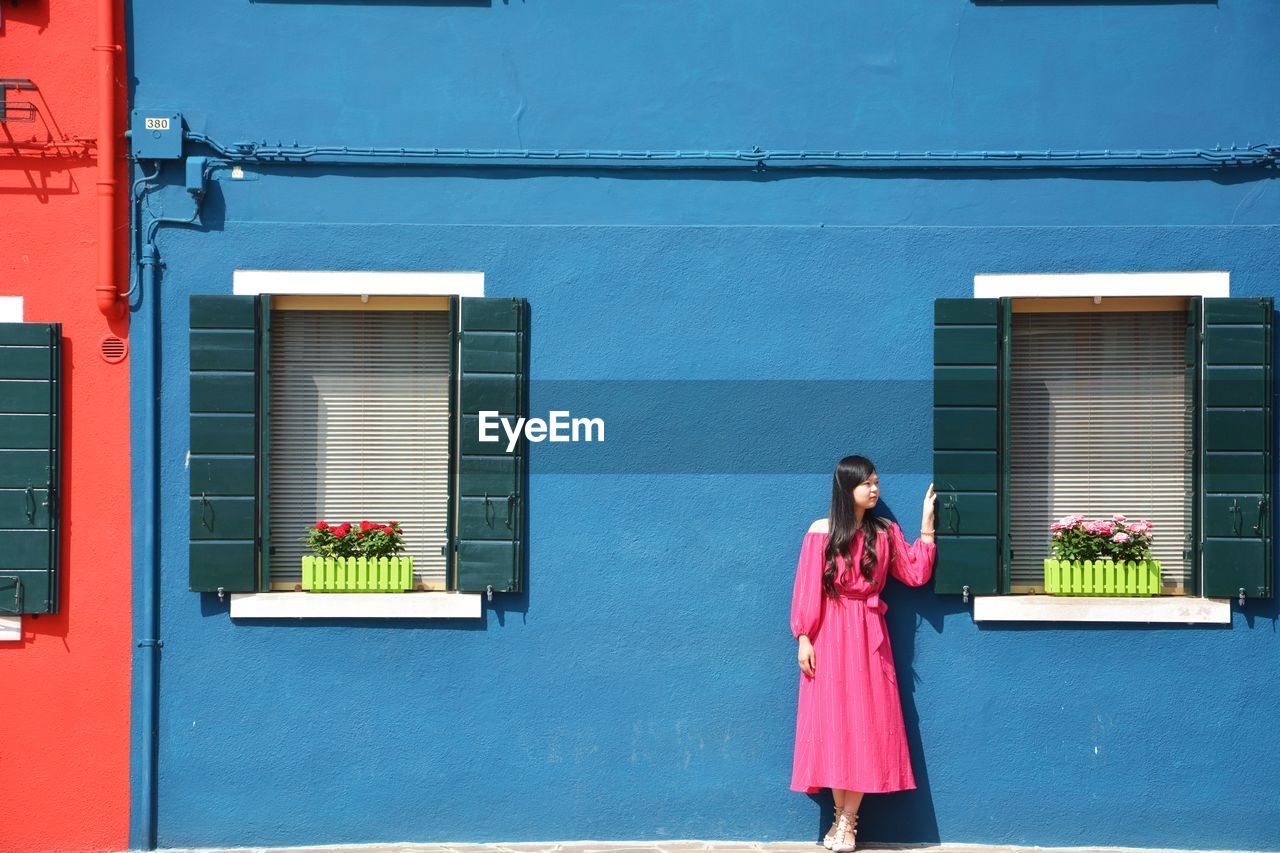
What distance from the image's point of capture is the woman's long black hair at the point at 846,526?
612cm

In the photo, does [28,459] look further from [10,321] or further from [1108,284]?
[1108,284]

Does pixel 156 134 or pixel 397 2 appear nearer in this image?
pixel 156 134

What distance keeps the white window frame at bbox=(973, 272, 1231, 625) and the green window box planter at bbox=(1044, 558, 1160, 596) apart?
0.05 m

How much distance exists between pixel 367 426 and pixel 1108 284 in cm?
367

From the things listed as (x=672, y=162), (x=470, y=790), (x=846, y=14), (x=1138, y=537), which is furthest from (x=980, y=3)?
(x=470, y=790)

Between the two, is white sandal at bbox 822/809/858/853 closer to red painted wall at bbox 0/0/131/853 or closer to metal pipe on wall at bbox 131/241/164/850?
metal pipe on wall at bbox 131/241/164/850

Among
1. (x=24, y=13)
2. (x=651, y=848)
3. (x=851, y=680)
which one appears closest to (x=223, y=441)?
(x=24, y=13)

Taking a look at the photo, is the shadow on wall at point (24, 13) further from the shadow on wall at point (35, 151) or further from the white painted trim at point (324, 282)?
the white painted trim at point (324, 282)

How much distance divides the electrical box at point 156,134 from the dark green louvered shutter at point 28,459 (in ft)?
3.11

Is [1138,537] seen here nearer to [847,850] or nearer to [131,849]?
[847,850]

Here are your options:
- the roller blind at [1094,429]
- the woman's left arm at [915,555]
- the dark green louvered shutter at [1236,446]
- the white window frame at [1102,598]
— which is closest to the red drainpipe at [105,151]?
the woman's left arm at [915,555]

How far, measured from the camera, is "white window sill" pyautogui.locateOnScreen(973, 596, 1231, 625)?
20.5 ft

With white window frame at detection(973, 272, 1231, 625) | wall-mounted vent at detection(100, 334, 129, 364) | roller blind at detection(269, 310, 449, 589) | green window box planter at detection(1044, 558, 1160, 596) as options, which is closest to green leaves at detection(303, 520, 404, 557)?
roller blind at detection(269, 310, 449, 589)

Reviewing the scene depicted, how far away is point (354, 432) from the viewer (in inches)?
257
